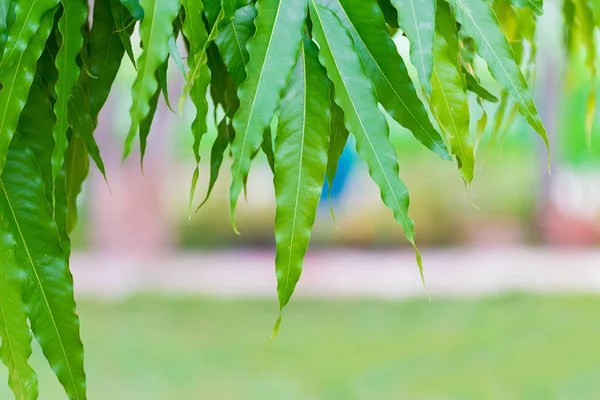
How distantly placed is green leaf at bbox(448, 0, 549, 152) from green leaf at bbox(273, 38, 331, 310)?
3.8 inches

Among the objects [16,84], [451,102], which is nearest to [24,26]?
[16,84]

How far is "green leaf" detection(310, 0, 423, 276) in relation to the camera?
470mm

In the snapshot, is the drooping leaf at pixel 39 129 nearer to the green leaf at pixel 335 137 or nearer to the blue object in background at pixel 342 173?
the green leaf at pixel 335 137

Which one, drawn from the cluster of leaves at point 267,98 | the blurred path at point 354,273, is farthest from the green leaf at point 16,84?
the blurred path at point 354,273

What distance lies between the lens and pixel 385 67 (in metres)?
0.49

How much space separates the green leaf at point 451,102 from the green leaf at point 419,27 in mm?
25

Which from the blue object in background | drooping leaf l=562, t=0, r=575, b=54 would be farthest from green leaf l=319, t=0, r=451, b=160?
the blue object in background

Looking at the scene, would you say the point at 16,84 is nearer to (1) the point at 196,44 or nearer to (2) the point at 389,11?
(1) the point at 196,44

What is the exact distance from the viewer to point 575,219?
624cm

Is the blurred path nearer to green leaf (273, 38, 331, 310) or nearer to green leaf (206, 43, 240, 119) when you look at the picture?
green leaf (206, 43, 240, 119)

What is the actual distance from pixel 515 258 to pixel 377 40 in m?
5.69

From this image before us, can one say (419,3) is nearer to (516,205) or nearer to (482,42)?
(482,42)

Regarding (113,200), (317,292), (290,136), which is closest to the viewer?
(290,136)

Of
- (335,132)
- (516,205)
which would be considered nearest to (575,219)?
(516,205)
